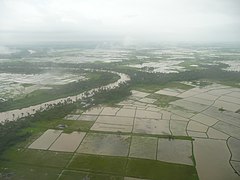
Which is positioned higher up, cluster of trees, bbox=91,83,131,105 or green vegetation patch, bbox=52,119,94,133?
cluster of trees, bbox=91,83,131,105

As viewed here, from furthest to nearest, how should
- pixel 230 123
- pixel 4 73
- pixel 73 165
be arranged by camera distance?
pixel 4 73 → pixel 230 123 → pixel 73 165

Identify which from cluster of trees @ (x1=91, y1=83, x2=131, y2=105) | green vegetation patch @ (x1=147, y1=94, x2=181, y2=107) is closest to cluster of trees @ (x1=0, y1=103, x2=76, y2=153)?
cluster of trees @ (x1=91, y1=83, x2=131, y2=105)

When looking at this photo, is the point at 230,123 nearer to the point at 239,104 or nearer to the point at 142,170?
the point at 239,104

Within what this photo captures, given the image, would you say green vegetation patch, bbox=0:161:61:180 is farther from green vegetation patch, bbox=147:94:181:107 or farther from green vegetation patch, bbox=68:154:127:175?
green vegetation patch, bbox=147:94:181:107

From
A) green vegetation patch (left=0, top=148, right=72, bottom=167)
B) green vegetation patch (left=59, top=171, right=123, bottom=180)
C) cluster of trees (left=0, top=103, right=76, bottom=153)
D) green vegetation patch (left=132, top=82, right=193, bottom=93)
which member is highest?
cluster of trees (left=0, top=103, right=76, bottom=153)

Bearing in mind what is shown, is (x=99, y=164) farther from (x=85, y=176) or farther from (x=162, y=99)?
(x=162, y=99)


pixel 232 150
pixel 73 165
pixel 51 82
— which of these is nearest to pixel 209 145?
pixel 232 150

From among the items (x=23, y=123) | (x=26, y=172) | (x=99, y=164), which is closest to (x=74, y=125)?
(x=23, y=123)
